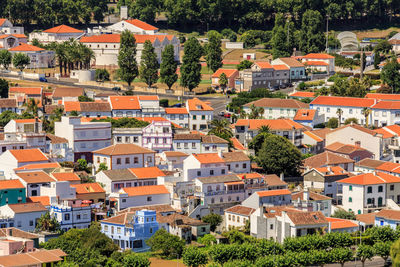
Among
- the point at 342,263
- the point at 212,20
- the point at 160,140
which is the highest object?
the point at 212,20

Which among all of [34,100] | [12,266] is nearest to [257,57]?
[34,100]

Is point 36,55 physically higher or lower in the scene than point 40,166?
higher

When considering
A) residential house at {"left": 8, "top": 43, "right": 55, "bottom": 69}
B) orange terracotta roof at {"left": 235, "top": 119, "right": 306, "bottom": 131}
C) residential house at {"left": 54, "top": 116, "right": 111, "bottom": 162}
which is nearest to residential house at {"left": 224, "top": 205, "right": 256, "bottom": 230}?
residential house at {"left": 54, "top": 116, "right": 111, "bottom": 162}

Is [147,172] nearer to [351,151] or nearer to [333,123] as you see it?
[351,151]

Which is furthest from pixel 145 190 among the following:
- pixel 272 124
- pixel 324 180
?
pixel 272 124

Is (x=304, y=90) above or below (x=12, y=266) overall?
above

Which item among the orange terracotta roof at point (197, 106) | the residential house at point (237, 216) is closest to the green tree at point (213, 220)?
the residential house at point (237, 216)

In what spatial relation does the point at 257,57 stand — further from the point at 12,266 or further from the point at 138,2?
the point at 12,266
